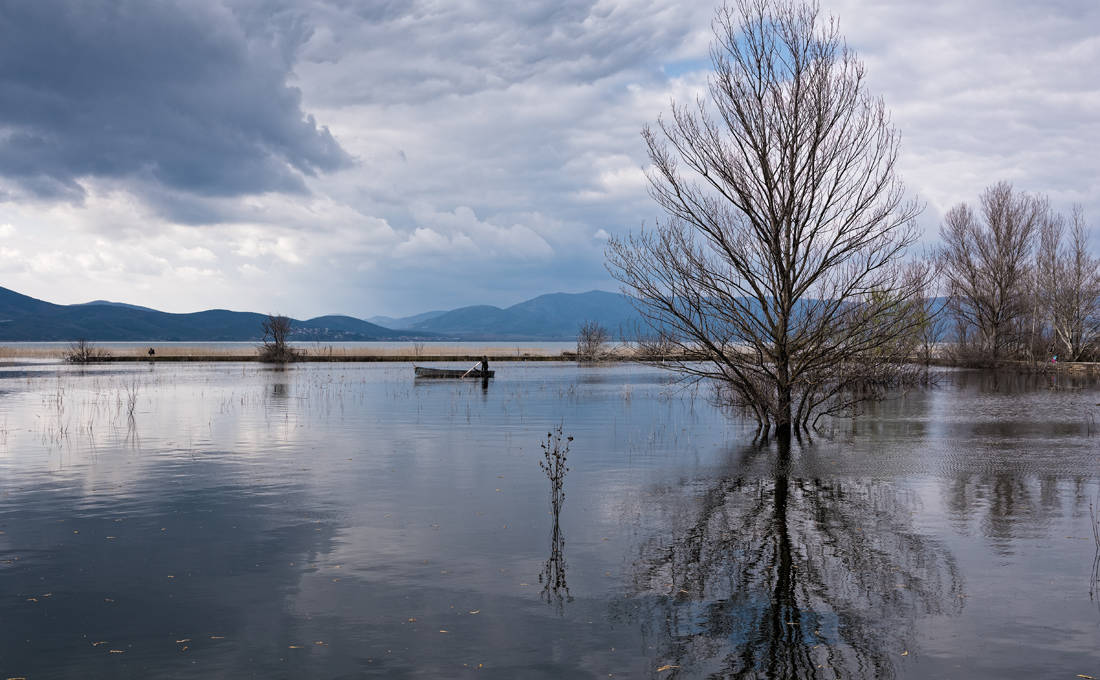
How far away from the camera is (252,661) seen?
7.80 m

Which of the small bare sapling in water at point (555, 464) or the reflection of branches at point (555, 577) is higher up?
the small bare sapling in water at point (555, 464)

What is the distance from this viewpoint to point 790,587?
992 cm

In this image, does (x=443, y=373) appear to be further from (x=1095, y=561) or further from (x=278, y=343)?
(x=1095, y=561)

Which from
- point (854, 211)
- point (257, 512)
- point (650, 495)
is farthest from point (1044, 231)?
point (257, 512)

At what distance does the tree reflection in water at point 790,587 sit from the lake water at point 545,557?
43 mm

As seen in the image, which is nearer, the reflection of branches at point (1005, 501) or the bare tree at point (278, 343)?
the reflection of branches at point (1005, 501)

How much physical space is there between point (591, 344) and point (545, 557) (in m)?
81.6

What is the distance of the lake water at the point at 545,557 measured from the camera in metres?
7.93

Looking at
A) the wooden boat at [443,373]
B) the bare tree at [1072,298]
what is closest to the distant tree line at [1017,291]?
the bare tree at [1072,298]

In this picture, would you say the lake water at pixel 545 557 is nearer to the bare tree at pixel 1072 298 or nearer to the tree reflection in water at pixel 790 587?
the tree reflection in water at pixel 790 587

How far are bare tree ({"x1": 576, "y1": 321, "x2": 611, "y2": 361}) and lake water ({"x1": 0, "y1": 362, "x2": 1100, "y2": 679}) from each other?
2593 inches

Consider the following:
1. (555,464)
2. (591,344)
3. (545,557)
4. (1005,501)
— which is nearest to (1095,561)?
(1005,501)

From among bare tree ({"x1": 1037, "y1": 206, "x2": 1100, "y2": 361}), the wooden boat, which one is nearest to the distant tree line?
bare tree ({"x1": 1037, "y1": 206, "x2": 1100, "y2": 361})

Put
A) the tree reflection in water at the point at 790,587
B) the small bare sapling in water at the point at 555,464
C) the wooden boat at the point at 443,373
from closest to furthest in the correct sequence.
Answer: the tree reflection in water at the point at 790,587 → the small bare sapling in water at the point at 555,464 → the wooden boat at the point at 443,373
